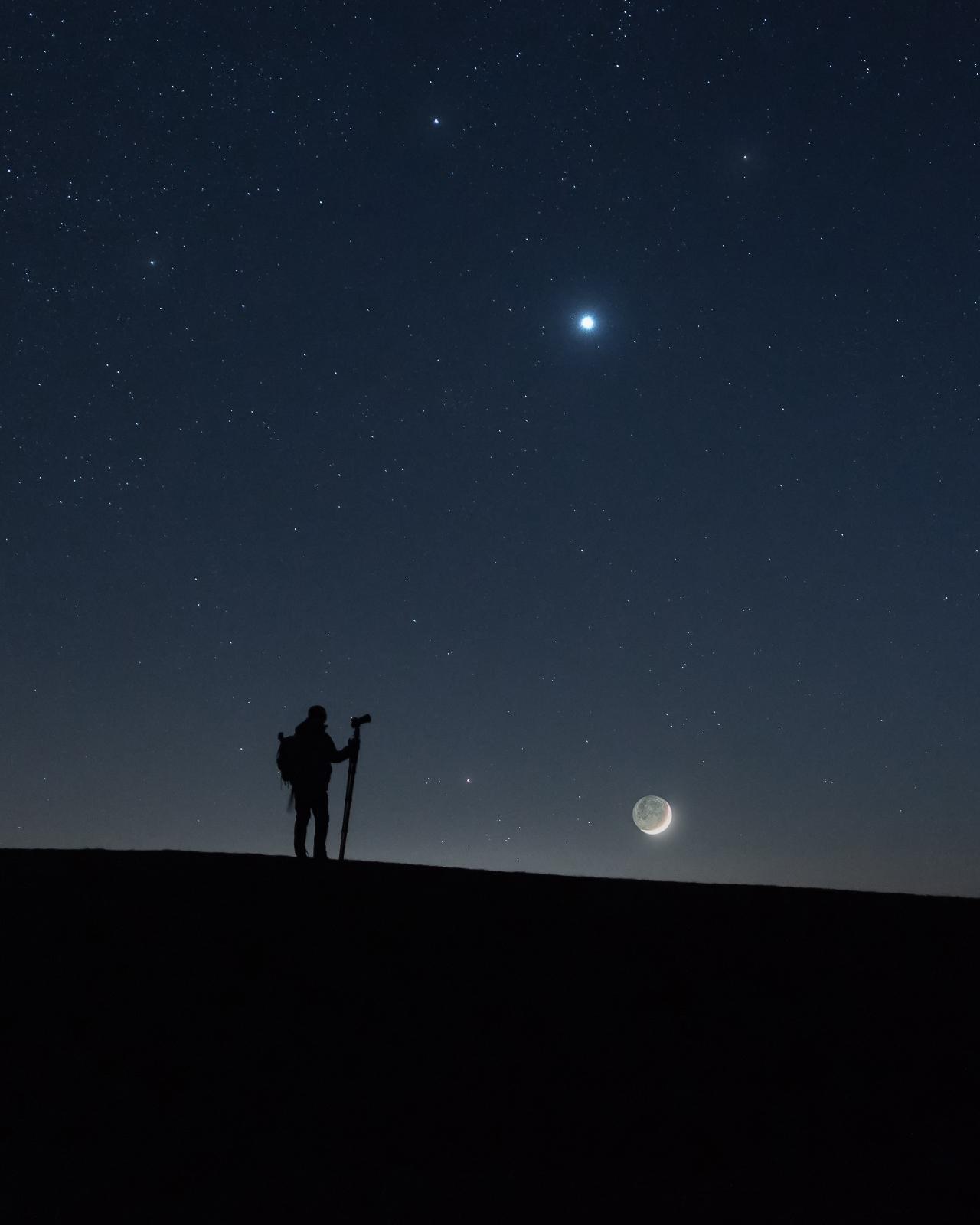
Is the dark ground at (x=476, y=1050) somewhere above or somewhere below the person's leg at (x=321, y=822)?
below

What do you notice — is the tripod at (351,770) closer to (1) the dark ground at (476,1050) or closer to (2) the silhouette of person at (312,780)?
(2) the silhouette of person at (312,780)

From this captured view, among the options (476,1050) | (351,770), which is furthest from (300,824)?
(476,1050)

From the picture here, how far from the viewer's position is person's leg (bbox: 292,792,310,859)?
9648mm

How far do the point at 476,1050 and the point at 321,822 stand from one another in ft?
15.1

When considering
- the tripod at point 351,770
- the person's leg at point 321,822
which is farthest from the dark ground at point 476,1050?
the tripod at point 351,770

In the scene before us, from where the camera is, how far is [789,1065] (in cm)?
541

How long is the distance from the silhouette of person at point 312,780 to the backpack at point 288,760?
23 millimetres

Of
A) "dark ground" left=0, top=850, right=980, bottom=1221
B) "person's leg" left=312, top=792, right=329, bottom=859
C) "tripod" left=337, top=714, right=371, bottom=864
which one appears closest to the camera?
"dark ground" left=0, top=850, right=980, bottom=1221

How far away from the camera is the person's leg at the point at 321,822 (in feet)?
31.5

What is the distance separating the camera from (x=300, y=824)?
9.66m

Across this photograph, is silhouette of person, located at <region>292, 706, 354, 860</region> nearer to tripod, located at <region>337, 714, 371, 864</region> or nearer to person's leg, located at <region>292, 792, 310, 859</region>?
person's leg, located at <region>292, 792, 310, 859</region>

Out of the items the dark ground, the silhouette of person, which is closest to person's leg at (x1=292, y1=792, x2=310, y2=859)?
the silhouette of person

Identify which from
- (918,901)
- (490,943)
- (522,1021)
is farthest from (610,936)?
(918,901)

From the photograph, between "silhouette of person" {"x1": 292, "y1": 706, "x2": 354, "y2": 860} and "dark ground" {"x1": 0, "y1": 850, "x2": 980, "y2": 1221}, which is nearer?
"dark ground" {"x1": 0, "y1": 850, "x2": 980, "y2": 1221}
